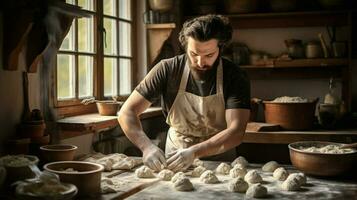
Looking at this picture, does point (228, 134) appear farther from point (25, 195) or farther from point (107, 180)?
point (25, 195)

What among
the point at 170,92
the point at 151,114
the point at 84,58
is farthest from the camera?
the point at 151,114

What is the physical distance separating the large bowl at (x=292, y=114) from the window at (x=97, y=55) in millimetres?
1268

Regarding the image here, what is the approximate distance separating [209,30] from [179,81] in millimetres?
379

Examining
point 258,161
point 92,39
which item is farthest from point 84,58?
point 258,161

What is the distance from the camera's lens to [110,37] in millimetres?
3893

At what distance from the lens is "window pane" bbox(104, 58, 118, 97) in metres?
3.79

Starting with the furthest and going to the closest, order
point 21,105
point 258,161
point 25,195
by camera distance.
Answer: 1. point 258,161
2. point 21,105
3. point 25,195

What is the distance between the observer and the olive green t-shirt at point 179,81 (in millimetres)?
2756

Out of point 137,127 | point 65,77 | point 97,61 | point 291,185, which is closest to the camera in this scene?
point 291,185

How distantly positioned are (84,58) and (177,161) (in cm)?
139

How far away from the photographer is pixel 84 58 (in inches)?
136

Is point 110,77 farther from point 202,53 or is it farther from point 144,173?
point 144,173

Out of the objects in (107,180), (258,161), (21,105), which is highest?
(21,105)

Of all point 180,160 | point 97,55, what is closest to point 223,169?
point 180,160
